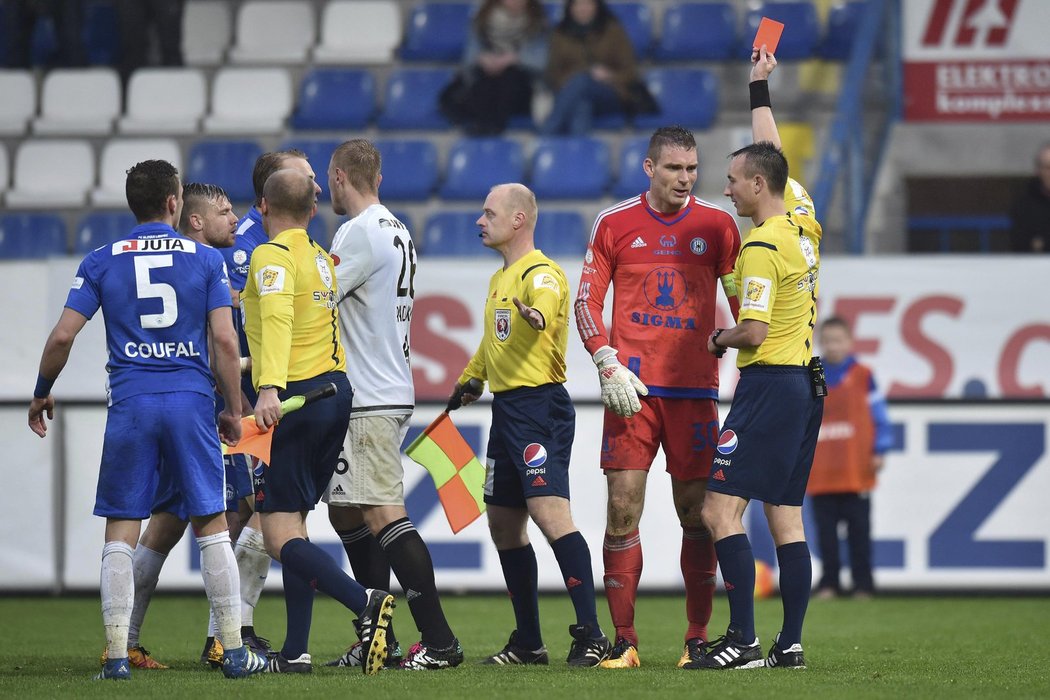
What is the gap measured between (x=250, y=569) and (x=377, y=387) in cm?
113

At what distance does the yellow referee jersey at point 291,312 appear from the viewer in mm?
6062

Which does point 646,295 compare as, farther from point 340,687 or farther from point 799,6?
point 799,6

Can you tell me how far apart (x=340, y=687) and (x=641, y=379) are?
6.42 feet

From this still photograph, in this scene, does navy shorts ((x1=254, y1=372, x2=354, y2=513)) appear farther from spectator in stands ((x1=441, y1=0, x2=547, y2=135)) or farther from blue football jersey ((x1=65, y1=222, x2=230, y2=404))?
spectator in stands ((x1=441, y1=0, x2=547, y2=135))

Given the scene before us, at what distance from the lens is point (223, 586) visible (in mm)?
6105

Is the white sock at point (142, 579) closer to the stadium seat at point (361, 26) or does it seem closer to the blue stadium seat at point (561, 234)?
the blue stadium seat at point (561, 234)

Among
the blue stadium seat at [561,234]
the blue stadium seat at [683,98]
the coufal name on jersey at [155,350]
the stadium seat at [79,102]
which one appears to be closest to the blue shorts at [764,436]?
the coufal name on jersey at [155,350]

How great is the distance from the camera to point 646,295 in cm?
674

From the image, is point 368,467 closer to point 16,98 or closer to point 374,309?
point 374,309

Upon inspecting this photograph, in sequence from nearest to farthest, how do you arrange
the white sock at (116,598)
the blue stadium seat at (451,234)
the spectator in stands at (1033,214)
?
the white sock at (116,598) → the spectator in stands at (1033,214) → the blue stadium seat at (451,234)

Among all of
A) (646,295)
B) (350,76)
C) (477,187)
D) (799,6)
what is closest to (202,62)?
(350,76)

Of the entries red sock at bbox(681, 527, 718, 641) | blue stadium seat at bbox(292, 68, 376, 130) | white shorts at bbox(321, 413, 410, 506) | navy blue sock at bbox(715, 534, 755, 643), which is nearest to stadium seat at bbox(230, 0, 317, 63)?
blue stadium seat at bbox(292, 68, 376, 130)

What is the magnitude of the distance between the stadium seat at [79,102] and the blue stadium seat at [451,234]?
393cm

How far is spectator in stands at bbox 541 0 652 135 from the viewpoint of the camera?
1391 centimetres
